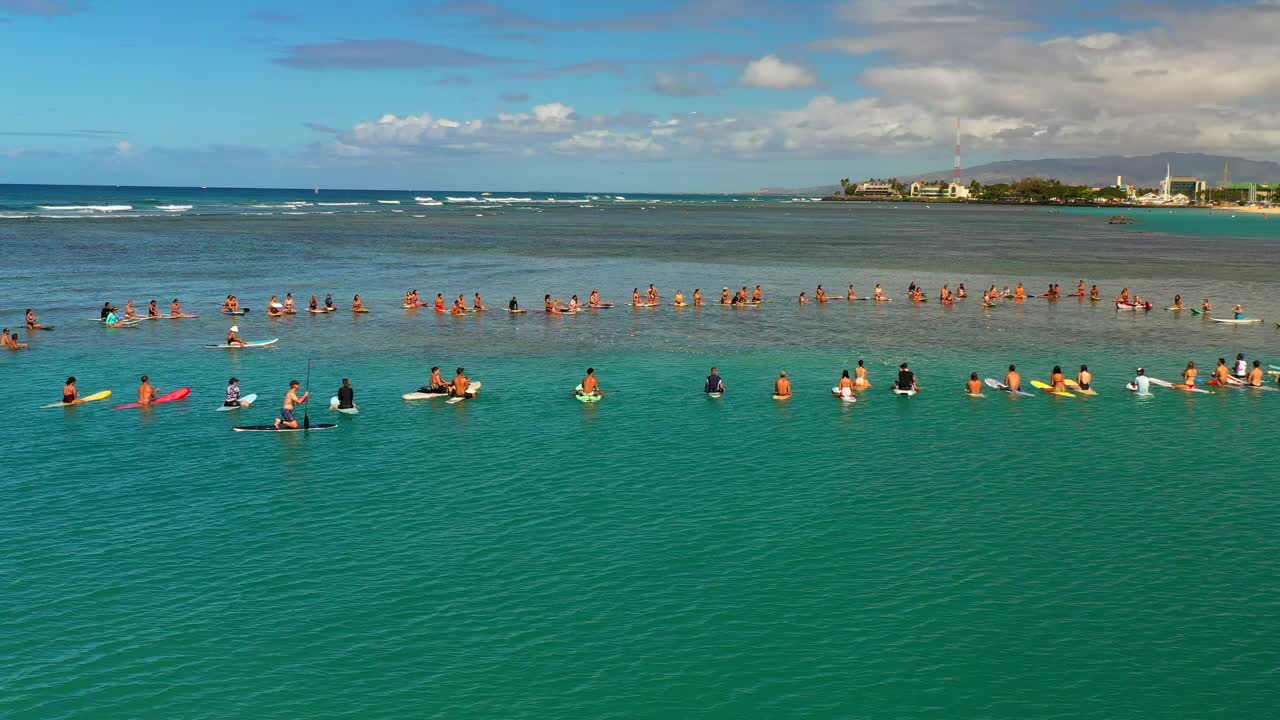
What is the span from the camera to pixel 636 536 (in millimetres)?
25984

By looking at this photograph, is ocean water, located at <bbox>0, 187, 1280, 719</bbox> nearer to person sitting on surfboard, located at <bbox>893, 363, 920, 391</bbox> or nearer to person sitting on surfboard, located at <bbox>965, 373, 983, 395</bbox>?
person sitting on surfboard, located at <bbox>965, 373, 983, 395</bbox>

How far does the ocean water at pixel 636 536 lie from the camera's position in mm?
19078

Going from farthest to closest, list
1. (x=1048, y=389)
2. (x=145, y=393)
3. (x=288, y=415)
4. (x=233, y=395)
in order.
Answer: (x=1048, y=389) → (x=145, y=393) → (x=233, y=395) → (x=288, y=415)

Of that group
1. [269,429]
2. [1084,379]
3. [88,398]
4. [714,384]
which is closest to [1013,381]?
[1084,379]

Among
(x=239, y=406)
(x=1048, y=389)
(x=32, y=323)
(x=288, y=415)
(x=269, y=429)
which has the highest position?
(x=32, y=323)

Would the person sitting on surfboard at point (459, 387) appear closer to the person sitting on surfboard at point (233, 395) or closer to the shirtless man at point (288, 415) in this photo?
the shirtless man at point (288, 415)

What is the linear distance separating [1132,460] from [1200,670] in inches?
576

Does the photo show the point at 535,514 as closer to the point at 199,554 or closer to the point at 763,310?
the point at 199,554

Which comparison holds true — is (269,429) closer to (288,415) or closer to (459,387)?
(288,415)

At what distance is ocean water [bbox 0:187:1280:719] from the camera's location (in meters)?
19.1

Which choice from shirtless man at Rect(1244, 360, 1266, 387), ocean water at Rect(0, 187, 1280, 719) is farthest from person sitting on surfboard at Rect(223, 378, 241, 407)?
shirtless man at Rect(1244, 360, 1266, 387)

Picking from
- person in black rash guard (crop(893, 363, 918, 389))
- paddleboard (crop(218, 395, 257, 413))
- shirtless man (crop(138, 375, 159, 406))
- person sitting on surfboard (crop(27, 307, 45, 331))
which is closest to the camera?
paddleboard (crop(218, 395, 257, 413))

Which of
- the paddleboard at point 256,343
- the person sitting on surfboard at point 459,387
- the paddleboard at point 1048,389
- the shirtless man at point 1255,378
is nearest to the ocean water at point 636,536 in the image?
the person sitting on surfboard at point 459,387

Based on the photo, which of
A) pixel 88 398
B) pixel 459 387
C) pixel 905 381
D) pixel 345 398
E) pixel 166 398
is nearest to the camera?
pixel 345 398
